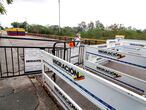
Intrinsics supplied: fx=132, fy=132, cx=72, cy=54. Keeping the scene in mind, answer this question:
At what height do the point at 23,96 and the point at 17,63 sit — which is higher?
the point at 17,63

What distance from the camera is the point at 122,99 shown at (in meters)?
1.59

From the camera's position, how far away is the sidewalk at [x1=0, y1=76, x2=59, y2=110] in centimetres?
306

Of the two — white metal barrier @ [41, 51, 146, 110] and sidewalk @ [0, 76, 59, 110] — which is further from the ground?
white metal barrier @ [41, 51, 146, 110]

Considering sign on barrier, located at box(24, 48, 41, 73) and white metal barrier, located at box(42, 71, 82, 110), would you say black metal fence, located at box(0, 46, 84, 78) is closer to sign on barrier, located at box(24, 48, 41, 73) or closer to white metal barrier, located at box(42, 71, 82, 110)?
sign on barrier, located at box(24, 48, 41, 73)

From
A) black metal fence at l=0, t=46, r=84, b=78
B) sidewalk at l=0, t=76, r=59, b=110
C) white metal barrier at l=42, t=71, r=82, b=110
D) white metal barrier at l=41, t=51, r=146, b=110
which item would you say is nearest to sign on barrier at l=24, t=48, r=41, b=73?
black metal fence at l=0, t=46, r=84, b=78

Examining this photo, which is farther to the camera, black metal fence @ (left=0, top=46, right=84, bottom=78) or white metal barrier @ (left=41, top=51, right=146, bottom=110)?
black metal fence @ (left=0, top=46, right=84, bottom=78)

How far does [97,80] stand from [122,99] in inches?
16.4

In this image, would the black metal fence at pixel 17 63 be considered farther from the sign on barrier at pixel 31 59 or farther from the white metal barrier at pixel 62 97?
the white metal barrier at pixel 62 97

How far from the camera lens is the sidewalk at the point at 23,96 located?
10.0 ft

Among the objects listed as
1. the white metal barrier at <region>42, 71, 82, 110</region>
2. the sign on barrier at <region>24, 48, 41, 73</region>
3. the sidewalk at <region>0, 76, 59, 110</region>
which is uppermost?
the sign on barrier at <region>24, 48, 41, 73</region>

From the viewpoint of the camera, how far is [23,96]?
345 centimetres

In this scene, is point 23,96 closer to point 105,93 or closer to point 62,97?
point 62,97

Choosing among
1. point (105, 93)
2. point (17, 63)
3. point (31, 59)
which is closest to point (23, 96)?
point (31, 59)

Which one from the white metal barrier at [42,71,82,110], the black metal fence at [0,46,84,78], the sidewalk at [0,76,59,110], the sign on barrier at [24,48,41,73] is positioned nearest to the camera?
the white metal barrier at [42,71,82,110]
